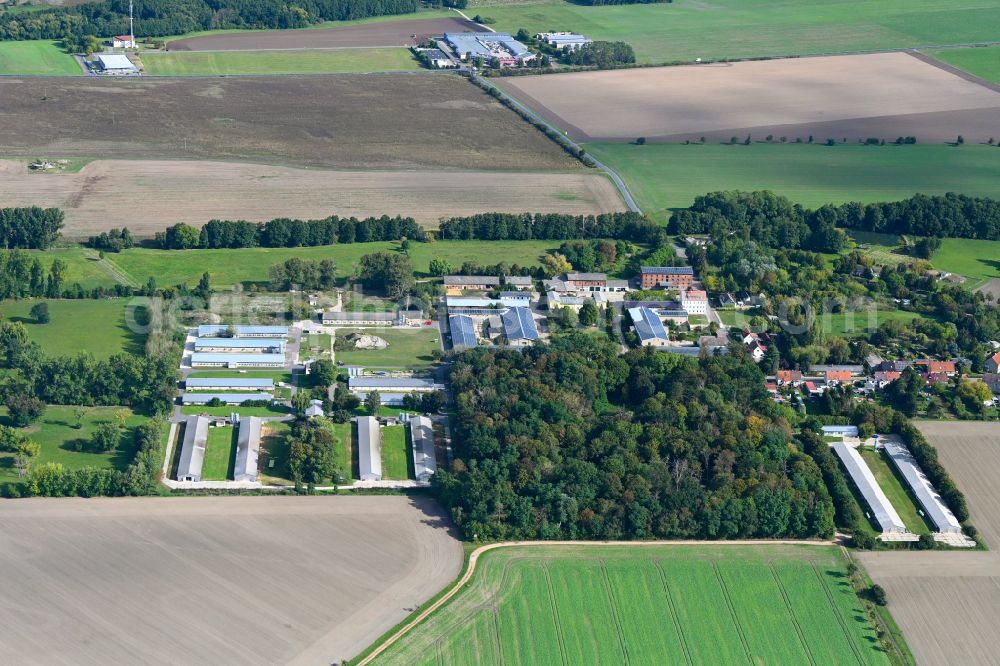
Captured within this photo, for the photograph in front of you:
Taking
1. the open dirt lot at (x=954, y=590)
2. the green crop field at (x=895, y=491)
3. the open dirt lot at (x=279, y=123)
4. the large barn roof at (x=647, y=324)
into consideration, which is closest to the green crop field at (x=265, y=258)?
the large barn roof at (x=647, y=324)

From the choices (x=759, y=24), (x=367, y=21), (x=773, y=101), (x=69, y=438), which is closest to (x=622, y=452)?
(x=69, y=438)

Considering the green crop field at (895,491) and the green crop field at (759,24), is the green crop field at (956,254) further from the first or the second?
the green crop field at (759,24)

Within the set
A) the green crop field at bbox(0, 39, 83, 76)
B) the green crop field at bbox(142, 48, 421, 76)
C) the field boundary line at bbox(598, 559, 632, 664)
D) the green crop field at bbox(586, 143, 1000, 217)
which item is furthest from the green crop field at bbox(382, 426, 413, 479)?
the green crop field at bbox(0, 39, 83, 76)

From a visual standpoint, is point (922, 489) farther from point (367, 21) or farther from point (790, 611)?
point (367, 21)

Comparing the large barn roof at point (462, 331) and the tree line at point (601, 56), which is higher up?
the tree line at point (601, 56)

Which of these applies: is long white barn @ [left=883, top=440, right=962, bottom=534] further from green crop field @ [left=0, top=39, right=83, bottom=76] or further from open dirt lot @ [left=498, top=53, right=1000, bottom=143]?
green crop field @ [left=0, top=39, right=83, bottom=76]

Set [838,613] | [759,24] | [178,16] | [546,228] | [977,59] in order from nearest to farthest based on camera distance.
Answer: [838,613]
[546,228]
[977,59]
[178,16]
[759,24]
